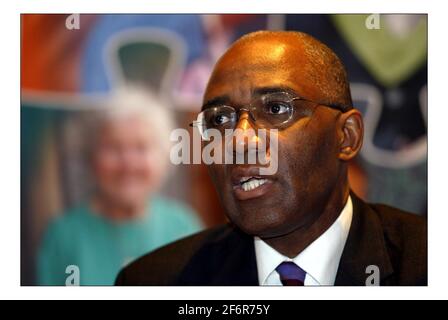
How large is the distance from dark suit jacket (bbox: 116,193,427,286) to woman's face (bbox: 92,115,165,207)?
258 mm

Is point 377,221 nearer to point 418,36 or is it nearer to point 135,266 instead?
point 418,36

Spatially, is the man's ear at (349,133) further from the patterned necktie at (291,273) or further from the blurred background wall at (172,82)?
the patterned necktie at (291,273)

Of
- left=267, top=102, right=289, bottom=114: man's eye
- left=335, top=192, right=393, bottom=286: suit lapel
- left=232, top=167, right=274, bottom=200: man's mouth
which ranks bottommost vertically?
left=335, top=192, right=393, bottom=286: suit lapel

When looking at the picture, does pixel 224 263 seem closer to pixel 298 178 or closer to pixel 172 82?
pixel 298 178

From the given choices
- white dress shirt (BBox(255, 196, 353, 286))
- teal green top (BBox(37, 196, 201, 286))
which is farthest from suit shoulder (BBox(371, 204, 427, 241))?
teal green top (BBox(37, 196, 201, 286))

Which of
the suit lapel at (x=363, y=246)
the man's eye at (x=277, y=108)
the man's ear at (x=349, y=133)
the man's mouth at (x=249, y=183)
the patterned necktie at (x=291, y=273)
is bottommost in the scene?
the patterned necktie at (x=291, y=273)

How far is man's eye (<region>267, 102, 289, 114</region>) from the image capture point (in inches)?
81.4

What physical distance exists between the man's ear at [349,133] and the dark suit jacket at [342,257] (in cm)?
16

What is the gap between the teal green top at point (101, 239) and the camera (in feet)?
8.02

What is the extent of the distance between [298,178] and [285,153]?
9cm

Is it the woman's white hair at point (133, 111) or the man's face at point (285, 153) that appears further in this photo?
the woman's white hair at point (133, 111)

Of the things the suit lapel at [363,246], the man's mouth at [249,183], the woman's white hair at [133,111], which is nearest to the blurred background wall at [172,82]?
the woman's white hair at [133,111]

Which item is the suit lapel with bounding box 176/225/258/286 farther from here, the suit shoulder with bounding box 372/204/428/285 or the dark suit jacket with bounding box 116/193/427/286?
the suit shoulder with bounding box 372/204/428/285

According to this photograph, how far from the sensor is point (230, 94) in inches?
82.4
